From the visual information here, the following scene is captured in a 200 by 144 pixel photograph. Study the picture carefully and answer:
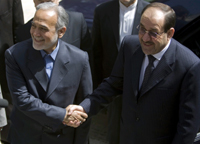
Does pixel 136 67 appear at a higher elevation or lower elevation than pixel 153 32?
lower

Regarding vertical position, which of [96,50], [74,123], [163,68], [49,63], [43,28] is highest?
[43,28]

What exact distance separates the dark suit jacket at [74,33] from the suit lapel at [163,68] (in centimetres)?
105

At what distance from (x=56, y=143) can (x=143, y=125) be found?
0.72 metres

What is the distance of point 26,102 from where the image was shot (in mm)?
2252

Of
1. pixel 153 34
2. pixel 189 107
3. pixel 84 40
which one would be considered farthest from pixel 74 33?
pixel 189 107

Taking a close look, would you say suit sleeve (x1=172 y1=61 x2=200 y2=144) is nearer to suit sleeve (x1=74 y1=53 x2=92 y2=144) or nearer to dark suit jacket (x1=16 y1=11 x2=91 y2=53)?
suit sleeve (x1=74 y1=53 x2=92 y2=144)

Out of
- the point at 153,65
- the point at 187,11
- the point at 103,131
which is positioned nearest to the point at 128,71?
the point at 153,65

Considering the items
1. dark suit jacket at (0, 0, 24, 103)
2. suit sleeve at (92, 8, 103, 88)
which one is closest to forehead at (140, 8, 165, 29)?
suit sleeve at (92, 8, 103, 88)

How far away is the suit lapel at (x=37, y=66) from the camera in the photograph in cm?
226

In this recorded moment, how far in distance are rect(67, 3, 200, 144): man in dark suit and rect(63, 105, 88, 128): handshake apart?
17mm

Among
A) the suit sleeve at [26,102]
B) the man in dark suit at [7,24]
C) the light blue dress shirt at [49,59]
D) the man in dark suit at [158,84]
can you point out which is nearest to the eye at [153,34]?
the man in dark suit at [158,84]

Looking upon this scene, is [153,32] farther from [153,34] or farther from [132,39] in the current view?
[132,39]

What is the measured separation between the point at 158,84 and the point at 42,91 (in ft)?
2.83

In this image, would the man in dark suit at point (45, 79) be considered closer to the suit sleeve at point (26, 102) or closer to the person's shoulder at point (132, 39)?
the suit sleeve at point (26, 102)
